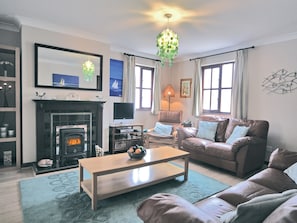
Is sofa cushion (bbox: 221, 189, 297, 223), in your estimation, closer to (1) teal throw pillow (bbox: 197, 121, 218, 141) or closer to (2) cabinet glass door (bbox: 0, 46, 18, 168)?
(1) teal throw pillow (bbox: 197, 121, 218, 141)

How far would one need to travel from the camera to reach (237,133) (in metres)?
3.79

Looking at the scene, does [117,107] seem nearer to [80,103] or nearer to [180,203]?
[80,103]

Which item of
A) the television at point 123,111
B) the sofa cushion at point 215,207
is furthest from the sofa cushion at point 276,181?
the television at point 123,111

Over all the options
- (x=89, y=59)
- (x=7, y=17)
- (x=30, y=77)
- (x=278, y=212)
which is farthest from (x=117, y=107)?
(x=278, y=212)

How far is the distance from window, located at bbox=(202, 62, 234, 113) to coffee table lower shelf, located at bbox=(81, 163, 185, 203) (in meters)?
2.56

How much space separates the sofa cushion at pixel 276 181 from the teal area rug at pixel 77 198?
31.9 inches

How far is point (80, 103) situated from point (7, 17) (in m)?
1.91

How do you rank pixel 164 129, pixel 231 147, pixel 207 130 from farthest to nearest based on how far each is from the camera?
pixel 164 129 < pixel 207 130 < pixel 231 147

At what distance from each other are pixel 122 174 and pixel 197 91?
134 inches

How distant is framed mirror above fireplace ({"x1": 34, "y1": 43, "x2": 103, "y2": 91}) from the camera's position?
142 inches

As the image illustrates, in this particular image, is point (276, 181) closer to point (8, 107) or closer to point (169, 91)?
point (169, 91)

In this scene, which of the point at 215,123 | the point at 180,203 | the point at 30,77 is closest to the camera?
the point at 180,203

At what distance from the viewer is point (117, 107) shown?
478cm

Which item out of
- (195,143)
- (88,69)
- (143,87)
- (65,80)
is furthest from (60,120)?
(195,143)
